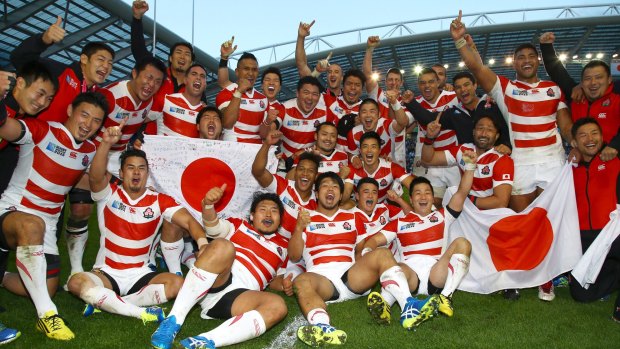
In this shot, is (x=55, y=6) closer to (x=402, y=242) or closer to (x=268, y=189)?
(x=268, y=189)

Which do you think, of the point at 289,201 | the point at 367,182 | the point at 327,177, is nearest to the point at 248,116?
the point at 289,201

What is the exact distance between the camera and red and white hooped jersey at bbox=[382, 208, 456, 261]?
523cm

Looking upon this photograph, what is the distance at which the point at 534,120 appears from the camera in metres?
5.66

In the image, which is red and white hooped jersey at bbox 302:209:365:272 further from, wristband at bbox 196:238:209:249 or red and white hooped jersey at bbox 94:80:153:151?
red and white hooped jersey at bbox 94:80:153:151

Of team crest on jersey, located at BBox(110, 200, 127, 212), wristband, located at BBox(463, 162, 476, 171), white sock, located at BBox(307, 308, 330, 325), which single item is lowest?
white sock, located at BBox(307, 308, 330, 325)

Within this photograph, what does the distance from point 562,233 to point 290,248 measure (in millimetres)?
2813

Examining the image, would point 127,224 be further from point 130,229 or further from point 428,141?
point 428,141

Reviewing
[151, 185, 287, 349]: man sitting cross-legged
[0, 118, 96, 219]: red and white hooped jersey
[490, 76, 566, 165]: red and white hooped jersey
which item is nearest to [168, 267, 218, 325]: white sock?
[151, 185, 287, 349]: man sitting cross-legged

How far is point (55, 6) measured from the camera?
17156 millimetres

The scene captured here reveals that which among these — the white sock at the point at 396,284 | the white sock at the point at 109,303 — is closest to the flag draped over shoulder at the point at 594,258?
the white sock at the point at 396,284

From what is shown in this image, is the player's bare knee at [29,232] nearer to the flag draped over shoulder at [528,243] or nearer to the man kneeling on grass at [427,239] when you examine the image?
the man kneeling on grass at [427,239]

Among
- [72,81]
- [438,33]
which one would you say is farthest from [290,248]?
[438,33]

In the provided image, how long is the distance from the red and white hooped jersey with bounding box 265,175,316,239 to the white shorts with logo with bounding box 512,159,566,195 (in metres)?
2.33

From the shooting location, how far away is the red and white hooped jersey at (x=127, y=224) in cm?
460
